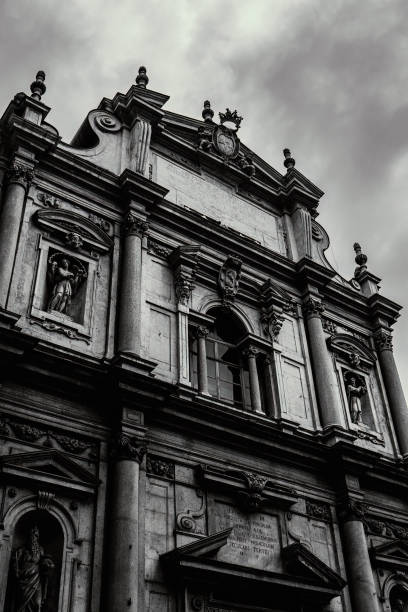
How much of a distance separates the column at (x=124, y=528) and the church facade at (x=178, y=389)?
0.09ft

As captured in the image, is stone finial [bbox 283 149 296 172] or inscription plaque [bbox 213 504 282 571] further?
stone finial [bbox 283 149 296 172]

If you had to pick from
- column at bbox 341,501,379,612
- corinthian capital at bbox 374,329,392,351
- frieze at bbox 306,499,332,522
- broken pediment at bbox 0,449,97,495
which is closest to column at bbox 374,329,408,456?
corinthian capital at bbox 374,329,392,351

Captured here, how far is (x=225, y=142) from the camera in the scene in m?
18.9

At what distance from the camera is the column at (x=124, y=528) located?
992 centimetres

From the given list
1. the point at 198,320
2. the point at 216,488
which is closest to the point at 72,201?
the point at 198,320

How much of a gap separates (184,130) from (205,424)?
8365 mm

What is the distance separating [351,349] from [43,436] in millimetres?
8773

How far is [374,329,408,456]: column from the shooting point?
16.7 metres

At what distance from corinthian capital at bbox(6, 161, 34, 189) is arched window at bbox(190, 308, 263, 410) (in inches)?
166

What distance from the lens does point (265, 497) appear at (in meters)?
12.9

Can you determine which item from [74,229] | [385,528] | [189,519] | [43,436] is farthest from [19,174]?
[385,528]

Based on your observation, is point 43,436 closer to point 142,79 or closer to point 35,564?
point 35,564

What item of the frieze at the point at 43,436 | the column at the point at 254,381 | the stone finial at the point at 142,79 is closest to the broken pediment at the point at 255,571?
the frieze at the point at 43,436

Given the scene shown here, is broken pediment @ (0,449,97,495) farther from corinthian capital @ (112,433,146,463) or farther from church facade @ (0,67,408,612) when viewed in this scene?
corinthian capital @ (112,433,146,463)
